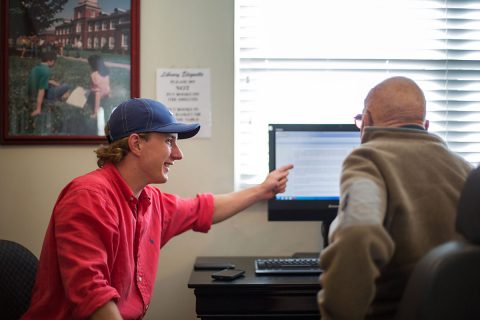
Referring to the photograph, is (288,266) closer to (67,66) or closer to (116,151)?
(116,151)

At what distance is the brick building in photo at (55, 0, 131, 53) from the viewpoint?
2.43 metres

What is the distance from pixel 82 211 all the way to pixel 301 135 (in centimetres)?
107

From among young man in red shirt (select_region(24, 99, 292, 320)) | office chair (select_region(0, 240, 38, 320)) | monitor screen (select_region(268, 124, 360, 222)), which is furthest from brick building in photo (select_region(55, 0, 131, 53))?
office chair (select_region(0, 240, 38, 320))

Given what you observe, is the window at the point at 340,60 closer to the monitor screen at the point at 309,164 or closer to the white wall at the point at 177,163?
the white wall at the point at 177,163

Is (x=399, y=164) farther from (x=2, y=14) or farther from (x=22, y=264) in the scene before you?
(x=2, y=14)

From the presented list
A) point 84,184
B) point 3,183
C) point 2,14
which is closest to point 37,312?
point 84,184

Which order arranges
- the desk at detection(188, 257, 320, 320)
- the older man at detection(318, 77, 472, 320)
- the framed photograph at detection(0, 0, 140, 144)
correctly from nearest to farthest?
the older man at detection(318, 77, 472, 320), the desk at detection(188, 257, 320, 320), the framed photograph at detection(0, 0, 140, 144)

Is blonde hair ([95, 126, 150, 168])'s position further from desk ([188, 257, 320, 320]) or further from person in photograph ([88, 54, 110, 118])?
person in photograph ([88, 54, 110, 118])

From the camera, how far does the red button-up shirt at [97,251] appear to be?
58.9 inches

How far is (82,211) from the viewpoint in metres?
1.56

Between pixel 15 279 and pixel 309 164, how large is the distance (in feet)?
4.03

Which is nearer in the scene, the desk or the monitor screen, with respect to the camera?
the desk

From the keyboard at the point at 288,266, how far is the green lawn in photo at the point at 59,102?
984 millimetres

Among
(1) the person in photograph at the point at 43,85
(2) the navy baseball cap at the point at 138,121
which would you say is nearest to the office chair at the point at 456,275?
(2) the navy baseball cap at the point at 138,121
